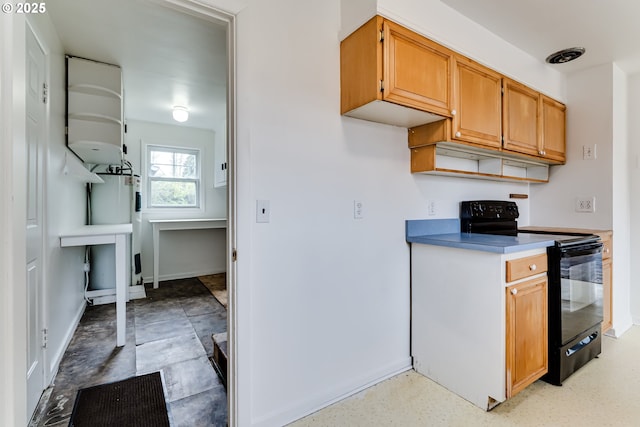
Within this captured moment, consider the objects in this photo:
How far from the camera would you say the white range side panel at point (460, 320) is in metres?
1.66

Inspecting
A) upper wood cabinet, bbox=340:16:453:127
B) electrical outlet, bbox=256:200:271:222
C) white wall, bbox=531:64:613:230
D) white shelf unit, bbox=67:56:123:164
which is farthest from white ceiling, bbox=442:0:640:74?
white shelf unit, bbox=67:56:123:164

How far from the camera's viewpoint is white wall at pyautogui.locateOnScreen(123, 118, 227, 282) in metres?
4.41

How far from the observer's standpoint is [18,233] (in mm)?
869

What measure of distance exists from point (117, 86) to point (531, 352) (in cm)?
372

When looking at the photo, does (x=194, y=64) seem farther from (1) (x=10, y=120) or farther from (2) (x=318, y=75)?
(1) (x=10, y=120)

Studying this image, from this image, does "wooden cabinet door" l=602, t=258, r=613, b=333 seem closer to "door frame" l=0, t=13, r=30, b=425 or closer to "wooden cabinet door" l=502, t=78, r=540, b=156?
"wooden cabinet door" l=502, t=78, r=540, b=156

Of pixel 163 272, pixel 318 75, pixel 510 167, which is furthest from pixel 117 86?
pixel 510 167

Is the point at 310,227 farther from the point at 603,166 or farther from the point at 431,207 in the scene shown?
the point at 603,166

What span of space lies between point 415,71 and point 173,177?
4.18 meters

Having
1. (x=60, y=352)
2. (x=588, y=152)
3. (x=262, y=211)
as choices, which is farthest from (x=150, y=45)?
(x=588, y=152)

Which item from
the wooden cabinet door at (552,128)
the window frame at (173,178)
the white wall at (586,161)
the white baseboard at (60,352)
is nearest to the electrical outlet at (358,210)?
the wooden cabinet door at (552,128)

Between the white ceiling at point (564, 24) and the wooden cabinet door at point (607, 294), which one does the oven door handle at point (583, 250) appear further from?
the white ceiling at point (564, 24)

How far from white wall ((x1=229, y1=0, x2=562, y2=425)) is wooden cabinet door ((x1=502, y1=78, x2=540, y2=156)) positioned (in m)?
0.54

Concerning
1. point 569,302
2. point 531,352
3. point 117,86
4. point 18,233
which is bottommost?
point 531,352
